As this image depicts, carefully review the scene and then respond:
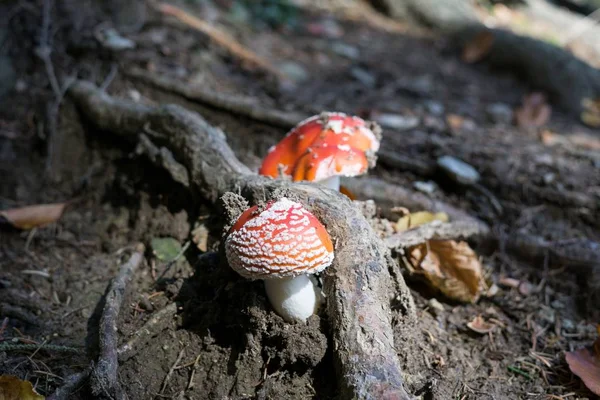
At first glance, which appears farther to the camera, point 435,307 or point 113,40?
point 113,40

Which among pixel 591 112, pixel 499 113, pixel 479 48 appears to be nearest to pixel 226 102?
pixel 499 113

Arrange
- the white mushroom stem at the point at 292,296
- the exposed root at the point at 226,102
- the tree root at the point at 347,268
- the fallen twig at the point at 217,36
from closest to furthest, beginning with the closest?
the tree root at the point at 347,268
the white mushroom stem at the point at 292,296
the exposed root at the point at 226,102
the fallen twig at the point at 217,36

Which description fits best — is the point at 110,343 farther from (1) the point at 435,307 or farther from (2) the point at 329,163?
(1) the point at 435,307

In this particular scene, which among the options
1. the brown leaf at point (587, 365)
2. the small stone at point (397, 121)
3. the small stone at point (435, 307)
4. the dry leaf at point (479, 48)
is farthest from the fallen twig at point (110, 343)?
the dry leaf at point (479, 48)

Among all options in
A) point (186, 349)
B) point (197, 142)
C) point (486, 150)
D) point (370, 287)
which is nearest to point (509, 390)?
point (370, 287)

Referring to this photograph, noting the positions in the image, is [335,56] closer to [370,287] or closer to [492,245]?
[492,245]

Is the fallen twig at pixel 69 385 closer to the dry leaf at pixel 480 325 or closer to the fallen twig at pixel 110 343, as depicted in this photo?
the fallen twig at pixel 110 343
